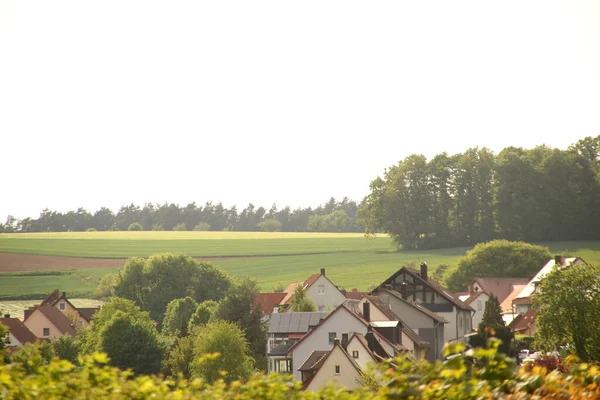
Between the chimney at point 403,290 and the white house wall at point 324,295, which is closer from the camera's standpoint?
the chimney at point 403,290

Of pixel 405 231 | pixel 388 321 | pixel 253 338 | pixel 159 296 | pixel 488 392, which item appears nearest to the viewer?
pixel 488 392

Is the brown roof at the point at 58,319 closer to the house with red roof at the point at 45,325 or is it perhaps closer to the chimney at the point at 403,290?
the house with red roof at the point at 45,325

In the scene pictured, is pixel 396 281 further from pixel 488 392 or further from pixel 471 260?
pixel 488 392

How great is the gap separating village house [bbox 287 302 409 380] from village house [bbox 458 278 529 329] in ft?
128

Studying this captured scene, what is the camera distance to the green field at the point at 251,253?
116 metres

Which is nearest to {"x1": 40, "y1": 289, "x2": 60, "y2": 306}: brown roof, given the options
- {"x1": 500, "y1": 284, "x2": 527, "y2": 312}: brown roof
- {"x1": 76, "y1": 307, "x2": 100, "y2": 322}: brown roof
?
{"x1": 76, "y1": 307, "x2": 100, "y2": 322}: brown roof

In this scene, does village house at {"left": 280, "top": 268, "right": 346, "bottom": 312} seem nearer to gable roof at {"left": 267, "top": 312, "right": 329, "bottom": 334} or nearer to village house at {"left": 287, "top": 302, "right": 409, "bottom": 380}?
gable roof at {"left": 267, "top": 312, "right": 329, "bottom": 334}

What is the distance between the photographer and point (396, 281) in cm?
8350

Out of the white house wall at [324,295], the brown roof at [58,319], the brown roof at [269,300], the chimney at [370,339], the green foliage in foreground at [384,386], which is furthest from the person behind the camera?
the brown roof at [269,300]

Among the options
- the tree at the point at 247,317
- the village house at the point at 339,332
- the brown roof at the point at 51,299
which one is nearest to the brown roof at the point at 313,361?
the village house at the point at 339,332

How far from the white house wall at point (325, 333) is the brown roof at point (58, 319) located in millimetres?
35555

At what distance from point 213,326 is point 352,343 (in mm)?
19012

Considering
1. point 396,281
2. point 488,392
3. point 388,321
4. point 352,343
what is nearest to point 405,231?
point 396,281

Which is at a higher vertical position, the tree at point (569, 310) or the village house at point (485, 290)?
the tree at point (569, 310)
